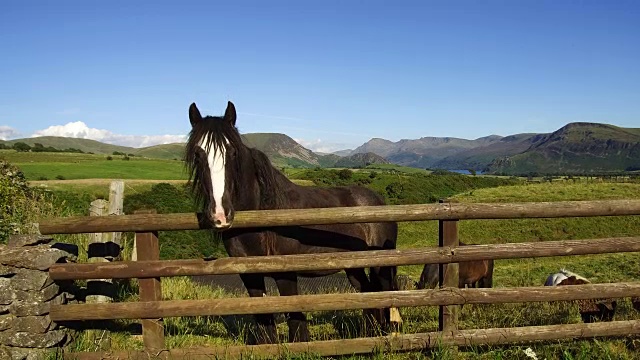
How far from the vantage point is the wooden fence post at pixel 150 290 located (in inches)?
195

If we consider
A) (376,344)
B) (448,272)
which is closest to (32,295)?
(376,344)

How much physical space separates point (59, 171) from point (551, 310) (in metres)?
62.5

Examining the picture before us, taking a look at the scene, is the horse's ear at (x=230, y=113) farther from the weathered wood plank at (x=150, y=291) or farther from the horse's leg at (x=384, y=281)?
the horse's leg at (x=384, y=281)

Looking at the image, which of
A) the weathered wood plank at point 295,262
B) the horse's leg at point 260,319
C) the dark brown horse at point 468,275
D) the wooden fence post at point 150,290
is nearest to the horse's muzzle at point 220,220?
the weathered wood plank at point 295,262

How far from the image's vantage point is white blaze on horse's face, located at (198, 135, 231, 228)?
432cm

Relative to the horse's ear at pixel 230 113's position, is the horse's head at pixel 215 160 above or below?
below

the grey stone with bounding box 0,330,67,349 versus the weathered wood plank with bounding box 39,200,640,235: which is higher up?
the weathered wood plank with bounding box 39,200,640,235

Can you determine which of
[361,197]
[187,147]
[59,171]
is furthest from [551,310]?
[59,171]

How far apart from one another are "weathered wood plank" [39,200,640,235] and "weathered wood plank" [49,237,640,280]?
1.25 feet

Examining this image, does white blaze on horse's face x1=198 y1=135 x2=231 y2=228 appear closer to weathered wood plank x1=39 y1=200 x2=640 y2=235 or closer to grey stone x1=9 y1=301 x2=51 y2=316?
weathered wood plank x1=39 y1=200 x2=640 y2=235

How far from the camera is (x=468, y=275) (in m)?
9.32

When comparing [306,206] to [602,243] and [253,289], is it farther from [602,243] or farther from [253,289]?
[602,243]

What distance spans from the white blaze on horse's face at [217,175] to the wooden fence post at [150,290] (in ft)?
3.43

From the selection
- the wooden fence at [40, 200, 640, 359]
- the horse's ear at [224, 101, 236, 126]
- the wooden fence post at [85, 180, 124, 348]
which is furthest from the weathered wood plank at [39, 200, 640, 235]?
the wooden fence post at [85, 180, 124, 348]
